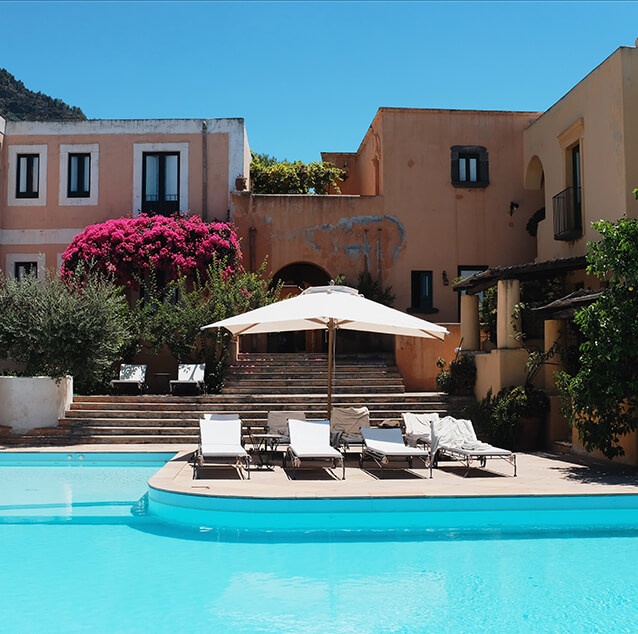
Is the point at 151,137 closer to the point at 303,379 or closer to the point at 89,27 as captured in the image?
the point at 89,27

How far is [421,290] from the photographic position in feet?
78.5

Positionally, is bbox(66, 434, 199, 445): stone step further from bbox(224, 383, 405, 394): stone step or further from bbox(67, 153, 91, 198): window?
bbox(67, 153, 91, 198): window

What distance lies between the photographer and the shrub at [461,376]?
16.8 metres

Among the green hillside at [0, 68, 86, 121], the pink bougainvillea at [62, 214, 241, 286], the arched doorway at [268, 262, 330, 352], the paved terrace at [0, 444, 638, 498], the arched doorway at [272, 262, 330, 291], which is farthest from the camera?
the green hillside at [0, 68, 86, 121]

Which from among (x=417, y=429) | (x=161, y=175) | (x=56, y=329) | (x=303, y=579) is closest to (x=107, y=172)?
(x=161, y=175)

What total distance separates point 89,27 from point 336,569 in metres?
13.0

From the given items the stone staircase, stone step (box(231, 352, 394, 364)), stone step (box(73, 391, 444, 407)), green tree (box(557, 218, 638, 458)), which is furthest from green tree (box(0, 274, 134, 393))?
green tree (box(557, 218, 638, 458))

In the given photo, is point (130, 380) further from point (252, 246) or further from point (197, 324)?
point (252, 246)

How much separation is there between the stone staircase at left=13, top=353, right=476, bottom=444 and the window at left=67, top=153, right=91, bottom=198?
29.9ft

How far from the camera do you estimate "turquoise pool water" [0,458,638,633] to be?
609cm

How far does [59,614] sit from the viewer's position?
20.3ft

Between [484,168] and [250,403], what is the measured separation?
39.4ft

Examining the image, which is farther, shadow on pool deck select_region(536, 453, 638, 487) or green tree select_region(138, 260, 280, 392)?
green tree select_region(138, 260, 280, 392)

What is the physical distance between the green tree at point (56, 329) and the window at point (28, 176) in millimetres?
8893
